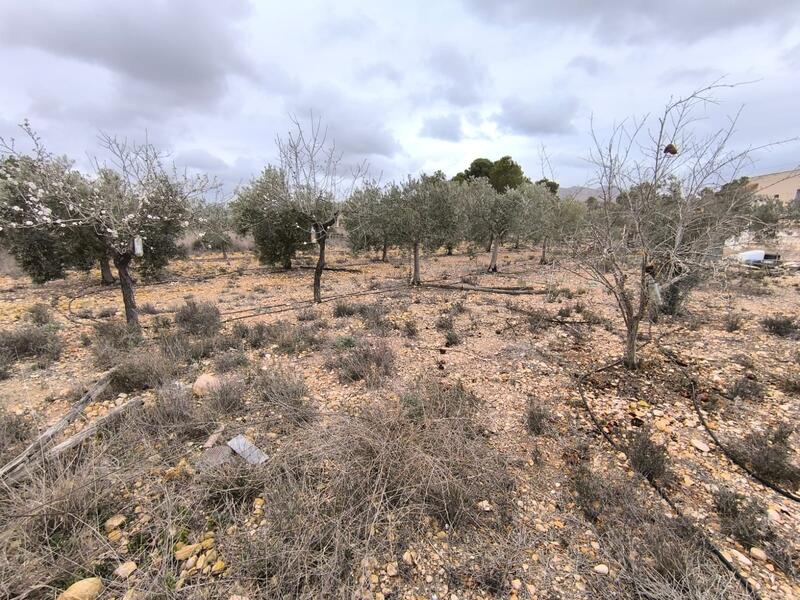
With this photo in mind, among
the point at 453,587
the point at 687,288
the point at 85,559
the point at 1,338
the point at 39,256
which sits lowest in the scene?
the point at 453,587

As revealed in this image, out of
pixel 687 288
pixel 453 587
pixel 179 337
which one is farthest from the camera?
pixel 687 288

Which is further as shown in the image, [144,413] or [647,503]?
[144,413]

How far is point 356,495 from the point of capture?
8.42ft

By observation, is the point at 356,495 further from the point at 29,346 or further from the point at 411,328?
the point at 29,346

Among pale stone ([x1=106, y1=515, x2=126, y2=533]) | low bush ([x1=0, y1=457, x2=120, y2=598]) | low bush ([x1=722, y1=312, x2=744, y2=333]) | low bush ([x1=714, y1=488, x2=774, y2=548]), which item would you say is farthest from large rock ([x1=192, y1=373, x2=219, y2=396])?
low bush ([x1=722, y1=312, x2=744, y2=333])

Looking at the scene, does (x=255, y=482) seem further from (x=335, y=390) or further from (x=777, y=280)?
(x=777, y=280)

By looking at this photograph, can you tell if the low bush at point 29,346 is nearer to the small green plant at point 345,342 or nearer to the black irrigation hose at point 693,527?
the small green plant at point 345,342

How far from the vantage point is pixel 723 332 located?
6629 mm

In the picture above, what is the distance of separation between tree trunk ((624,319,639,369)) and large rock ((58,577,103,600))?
20.1 ft

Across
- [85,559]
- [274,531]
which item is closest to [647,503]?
[274,531]

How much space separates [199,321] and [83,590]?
19.9 feet

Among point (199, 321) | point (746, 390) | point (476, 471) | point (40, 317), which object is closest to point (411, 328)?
point (476, 471)

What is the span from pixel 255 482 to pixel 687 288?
9.42 metres

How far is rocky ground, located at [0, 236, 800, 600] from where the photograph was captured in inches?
83.3
